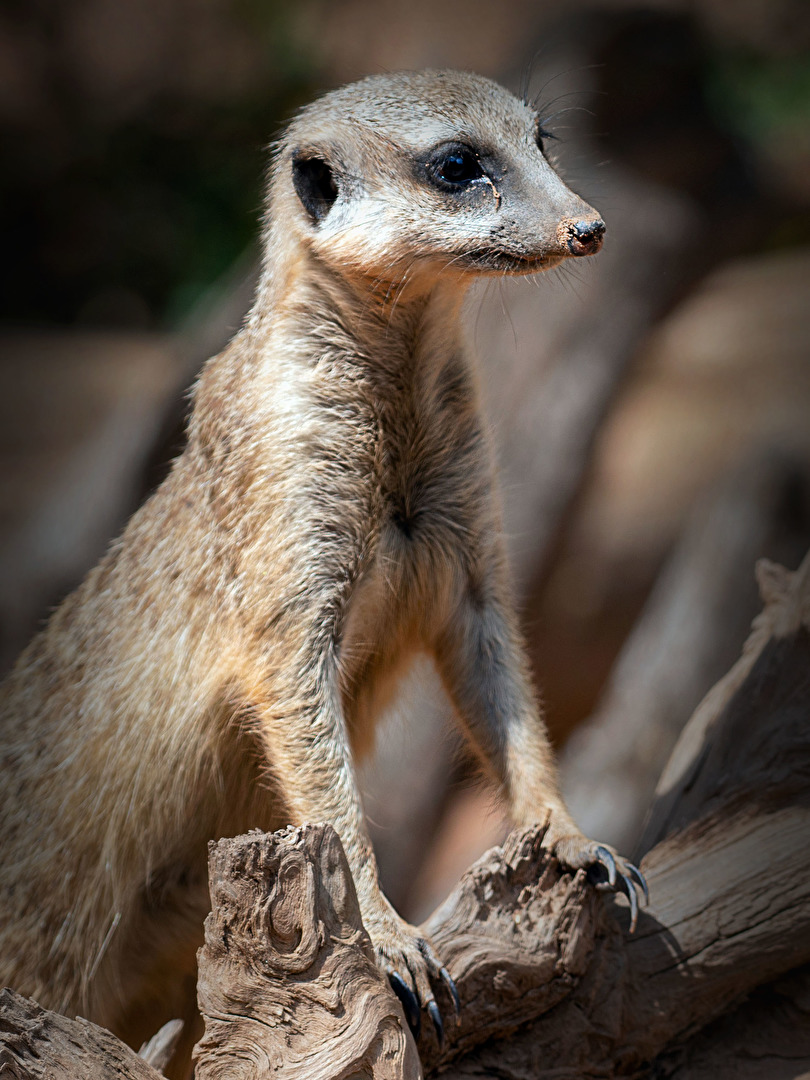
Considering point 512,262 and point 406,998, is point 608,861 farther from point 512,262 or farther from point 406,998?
point 512,262

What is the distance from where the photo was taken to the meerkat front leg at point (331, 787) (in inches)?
62.8

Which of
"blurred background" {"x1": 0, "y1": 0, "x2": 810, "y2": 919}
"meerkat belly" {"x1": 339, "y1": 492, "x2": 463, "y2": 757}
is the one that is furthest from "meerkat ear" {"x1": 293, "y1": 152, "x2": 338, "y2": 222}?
"blurred background" {"x1": 0, "y1": 0, "x2": 810, "y2": 919}

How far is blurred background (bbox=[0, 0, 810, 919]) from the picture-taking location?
3709mm

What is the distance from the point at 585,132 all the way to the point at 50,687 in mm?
2831

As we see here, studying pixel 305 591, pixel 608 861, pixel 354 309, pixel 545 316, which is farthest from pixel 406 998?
pixel 545 316

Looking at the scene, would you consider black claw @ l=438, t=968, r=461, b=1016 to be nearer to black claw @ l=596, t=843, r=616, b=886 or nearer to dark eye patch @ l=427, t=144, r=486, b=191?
black claw @ l=596, t=843, r=616, b=886

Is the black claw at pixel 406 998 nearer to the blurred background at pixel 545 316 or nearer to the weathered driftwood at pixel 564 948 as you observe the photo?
the weathered driftwood at pixel 564 948

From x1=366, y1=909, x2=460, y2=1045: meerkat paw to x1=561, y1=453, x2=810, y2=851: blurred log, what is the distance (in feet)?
6.29

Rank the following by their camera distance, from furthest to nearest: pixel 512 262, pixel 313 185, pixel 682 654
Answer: pixel 682 654 → pixel 313 185 → pixel 512 262

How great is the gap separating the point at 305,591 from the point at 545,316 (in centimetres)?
267

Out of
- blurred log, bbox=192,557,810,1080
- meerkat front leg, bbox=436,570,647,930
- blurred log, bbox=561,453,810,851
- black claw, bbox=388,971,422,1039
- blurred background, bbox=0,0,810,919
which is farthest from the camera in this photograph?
blurred background, bbox=0,0,810,919

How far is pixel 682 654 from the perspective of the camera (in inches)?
142

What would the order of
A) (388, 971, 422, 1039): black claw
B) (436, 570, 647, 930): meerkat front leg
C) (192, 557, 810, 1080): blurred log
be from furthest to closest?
1. (436, 570, 647, 930): meerkat front leg
2. (388, 971, 422, 1039): black claw
3. (192, 557, 810, 1080): blurred log

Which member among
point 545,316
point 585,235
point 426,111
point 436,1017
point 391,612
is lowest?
point 436,1017
